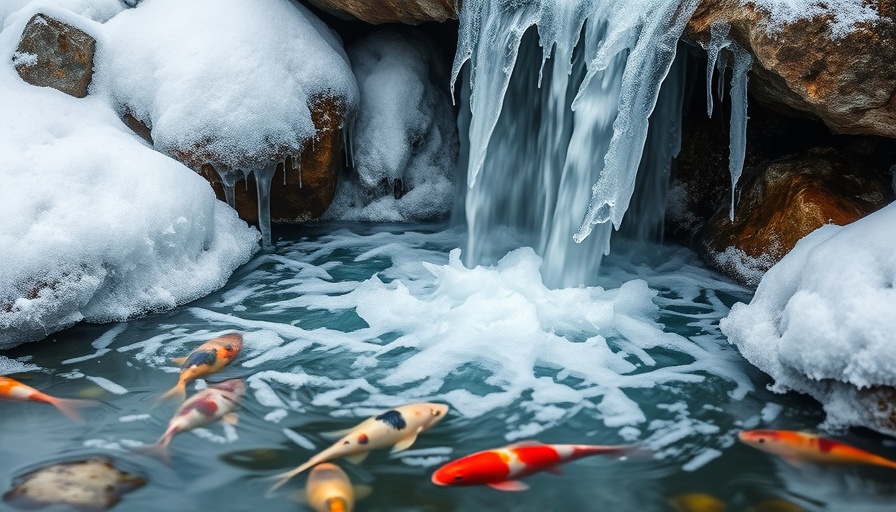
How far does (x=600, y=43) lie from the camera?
5215 mm

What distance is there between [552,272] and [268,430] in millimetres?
2921

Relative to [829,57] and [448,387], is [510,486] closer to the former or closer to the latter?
[448,387]

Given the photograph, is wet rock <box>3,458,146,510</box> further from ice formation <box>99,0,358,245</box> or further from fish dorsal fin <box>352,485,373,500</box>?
ice formation <box>99,0,358,245</box>

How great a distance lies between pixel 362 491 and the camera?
307cm

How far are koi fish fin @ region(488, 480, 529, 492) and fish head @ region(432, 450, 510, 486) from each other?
0.05 ft

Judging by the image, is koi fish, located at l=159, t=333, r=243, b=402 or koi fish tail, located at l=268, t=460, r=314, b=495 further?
koi fish, located at l=159, t=333, r=243, b=402

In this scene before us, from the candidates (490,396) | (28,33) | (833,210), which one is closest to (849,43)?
(833,210)

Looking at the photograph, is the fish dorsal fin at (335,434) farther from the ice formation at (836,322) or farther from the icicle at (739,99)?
the icicle at (739,99)

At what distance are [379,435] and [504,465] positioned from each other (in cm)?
60

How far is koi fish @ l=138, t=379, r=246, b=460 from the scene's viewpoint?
338 centimetres

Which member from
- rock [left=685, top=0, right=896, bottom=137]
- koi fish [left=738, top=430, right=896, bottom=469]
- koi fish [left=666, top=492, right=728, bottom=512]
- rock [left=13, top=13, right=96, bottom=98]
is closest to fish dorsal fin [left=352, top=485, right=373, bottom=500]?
koi fish [left=666, top=492, right=728, bottom=512]

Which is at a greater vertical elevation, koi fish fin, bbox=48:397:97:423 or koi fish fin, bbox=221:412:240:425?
koi fish fin, bbox=221:412:240:425

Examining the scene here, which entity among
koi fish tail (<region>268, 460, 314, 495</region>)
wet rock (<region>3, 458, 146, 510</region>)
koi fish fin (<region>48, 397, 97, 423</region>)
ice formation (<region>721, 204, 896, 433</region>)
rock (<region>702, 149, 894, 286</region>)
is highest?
rock (<region>702, 149, 894, 286</region>)

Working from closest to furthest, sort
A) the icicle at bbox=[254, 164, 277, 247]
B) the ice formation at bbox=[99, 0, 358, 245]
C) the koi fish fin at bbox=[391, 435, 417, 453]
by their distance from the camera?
the koi fish fin at bbox=[391, 435, 417, 453], the ice formation at bbox=[99, 0, 358, 245], the icicle at bbox=[254, 164, 277, 247]
